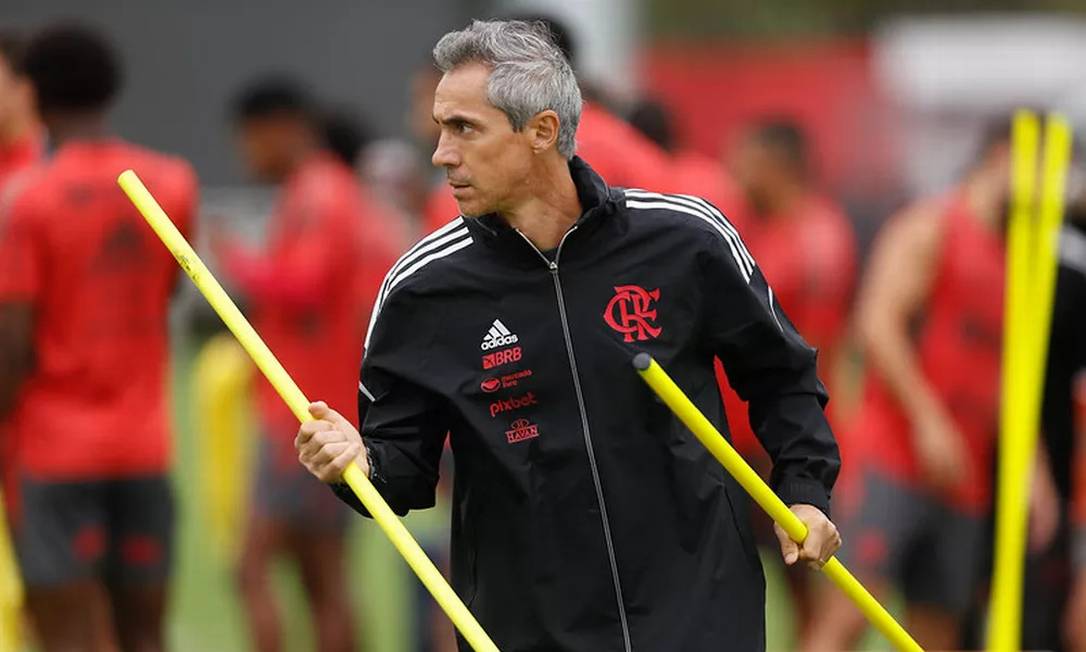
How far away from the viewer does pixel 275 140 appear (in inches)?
406

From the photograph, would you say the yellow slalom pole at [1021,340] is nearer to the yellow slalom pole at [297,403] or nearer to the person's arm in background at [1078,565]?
the person's arm in background at [1078,565]

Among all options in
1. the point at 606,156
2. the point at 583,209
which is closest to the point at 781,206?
the point at 606,156

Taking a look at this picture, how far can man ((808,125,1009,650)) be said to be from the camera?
25.8 ft

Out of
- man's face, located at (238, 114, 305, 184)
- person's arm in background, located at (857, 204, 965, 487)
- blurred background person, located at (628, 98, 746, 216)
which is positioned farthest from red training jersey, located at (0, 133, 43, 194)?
person's arm in background, located at (857, 204, 965, 487)

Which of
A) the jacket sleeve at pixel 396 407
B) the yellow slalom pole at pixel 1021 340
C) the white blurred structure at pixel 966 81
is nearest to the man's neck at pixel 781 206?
the yellow slalom pole at pixel 1021 340

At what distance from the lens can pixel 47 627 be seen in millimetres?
7559

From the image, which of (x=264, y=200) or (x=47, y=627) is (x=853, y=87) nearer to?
(x=264, y=200)

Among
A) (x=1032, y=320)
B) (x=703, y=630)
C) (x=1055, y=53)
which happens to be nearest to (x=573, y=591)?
(x=703, y=630)

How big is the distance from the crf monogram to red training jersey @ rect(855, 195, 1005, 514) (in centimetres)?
330

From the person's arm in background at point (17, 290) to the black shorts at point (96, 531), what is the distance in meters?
0.41

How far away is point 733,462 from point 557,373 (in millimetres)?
427

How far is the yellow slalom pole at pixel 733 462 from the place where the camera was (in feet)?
14.6

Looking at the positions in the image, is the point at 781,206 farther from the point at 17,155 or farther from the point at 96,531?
the point at 96,531

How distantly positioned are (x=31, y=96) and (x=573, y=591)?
12.2 feet
